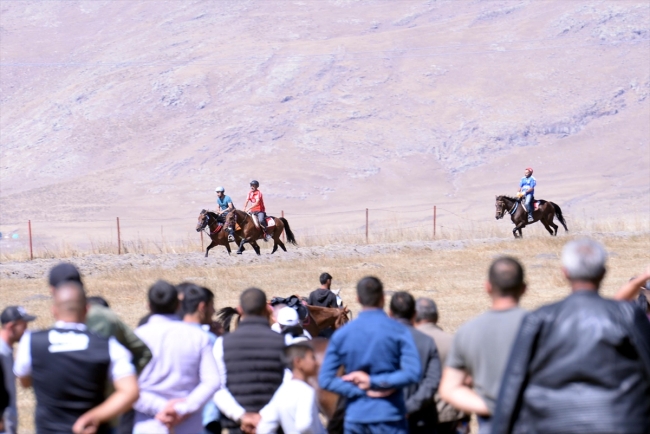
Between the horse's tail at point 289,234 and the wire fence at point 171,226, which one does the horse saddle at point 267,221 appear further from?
the wire fence at point 171,226

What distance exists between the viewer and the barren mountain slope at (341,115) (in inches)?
2689

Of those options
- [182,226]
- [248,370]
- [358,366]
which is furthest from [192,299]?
[182,226]

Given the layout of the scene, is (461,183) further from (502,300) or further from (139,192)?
(502,300)

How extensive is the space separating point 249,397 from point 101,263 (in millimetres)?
21485

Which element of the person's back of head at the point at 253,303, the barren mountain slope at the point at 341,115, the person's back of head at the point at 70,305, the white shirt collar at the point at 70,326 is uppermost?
the barren mountain slope at the point at 341,115

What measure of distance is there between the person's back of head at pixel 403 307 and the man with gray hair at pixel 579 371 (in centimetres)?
234

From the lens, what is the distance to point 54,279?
647 cm

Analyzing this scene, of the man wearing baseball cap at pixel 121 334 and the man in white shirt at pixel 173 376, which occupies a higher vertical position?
the man wearing baseball cap at pixel 121 334

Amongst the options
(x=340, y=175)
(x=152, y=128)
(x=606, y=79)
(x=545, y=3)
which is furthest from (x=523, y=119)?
(x=152, y=128)

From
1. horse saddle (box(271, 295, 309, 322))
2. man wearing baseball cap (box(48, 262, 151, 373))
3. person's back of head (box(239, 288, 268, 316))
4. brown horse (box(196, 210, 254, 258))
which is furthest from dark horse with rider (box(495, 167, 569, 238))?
man wearing baseball cap (box(48, 262, 151, 373))

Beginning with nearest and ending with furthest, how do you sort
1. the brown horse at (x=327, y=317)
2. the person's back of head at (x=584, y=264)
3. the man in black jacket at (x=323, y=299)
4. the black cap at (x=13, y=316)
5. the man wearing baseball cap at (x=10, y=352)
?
1. the person's back of head at (x=584, y=264)
2. the man wearing baseball cap at (x=10, y=352)
3. the black cap at (x=13, y=316)
4. the brown horse at (x=327, y=317)
5. the man in black jacket at (x=323, y=299)

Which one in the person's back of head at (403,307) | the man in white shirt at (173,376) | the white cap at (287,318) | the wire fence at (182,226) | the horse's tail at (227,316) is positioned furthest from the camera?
the wire fence at (182,226)

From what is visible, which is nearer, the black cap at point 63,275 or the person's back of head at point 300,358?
the black cap at point 63,275

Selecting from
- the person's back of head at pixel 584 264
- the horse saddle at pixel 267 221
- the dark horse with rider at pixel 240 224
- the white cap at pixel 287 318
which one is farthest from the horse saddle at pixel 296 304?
the horse saddle at pixel 267 221
